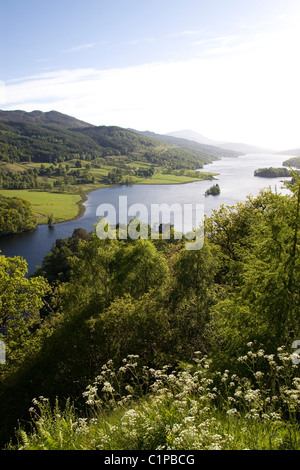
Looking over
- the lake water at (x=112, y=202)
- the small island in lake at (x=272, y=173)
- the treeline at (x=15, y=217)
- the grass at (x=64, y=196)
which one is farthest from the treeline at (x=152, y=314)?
the small island in lake at (x=272, y=173)

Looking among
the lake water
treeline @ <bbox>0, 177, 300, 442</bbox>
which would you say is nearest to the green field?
the lake water

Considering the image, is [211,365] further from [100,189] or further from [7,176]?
[7,176]

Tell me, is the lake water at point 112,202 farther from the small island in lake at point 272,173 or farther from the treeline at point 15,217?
the small island in lake at point 272,173

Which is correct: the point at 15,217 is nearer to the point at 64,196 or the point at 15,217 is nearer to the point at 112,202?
the point at 112,202

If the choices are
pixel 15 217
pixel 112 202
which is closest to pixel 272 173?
pixel 112 202
